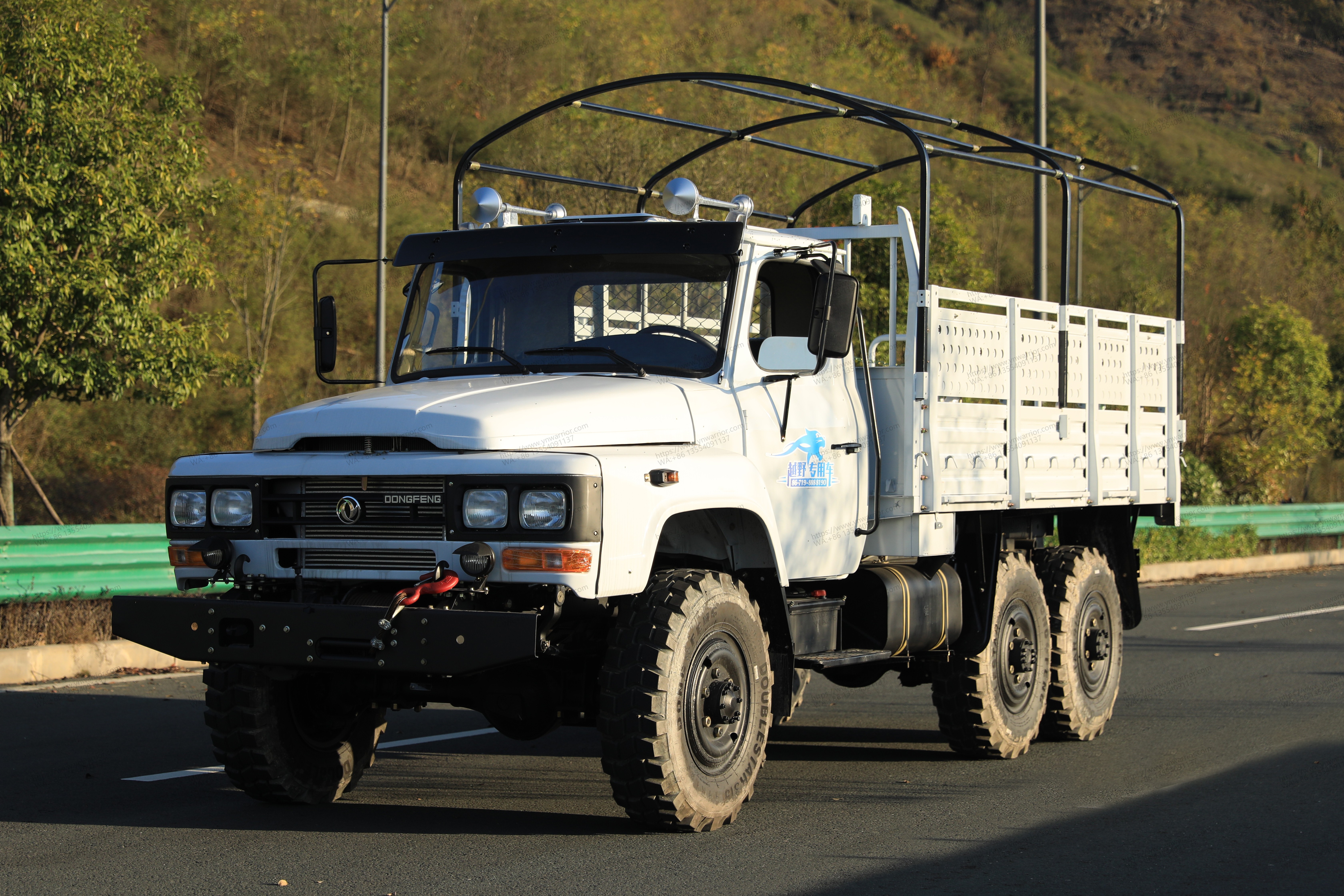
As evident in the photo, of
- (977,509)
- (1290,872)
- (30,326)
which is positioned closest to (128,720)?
(977,509)

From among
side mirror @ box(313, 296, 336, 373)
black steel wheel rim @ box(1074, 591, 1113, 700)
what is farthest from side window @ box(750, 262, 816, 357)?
black steel wheel rim @ box(1074, 591, 1113, 700)

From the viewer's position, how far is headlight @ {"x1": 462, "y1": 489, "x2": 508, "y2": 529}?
6004 millimetres

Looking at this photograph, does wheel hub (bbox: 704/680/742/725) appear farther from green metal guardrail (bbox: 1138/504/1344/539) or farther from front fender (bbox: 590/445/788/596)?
green metal guardrail (bbox: 1138/504/1344/539)

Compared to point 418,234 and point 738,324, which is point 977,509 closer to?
point 738,324

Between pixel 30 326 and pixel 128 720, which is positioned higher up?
pixel 30 326

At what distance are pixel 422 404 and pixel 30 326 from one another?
1167 cm

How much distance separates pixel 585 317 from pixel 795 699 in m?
3.20

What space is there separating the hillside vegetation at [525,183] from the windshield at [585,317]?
12.5 meters

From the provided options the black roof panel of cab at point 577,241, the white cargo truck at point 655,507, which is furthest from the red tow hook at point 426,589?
the black roof panel of cab at point 577,241

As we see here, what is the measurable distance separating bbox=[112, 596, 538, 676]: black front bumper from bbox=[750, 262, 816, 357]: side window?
2281mm

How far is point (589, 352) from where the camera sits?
7168mm

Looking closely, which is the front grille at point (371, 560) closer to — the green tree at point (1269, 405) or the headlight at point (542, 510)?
the headlight at point (542, 510)

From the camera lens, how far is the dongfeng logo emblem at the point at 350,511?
6.33 meters

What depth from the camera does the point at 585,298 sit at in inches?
292
